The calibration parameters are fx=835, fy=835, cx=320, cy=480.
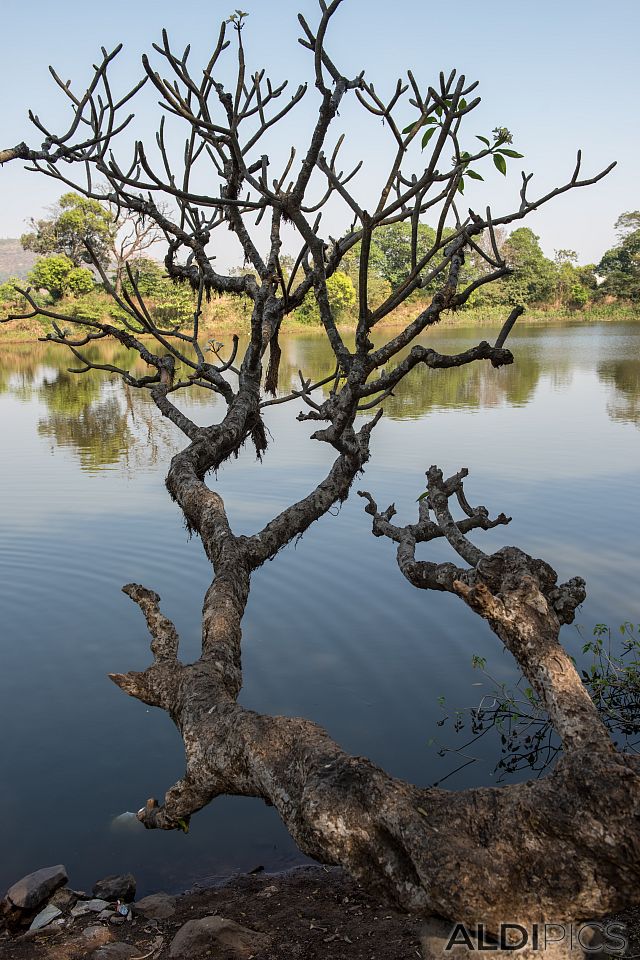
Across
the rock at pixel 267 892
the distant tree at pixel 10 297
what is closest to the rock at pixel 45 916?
the rock at pixel 267 892

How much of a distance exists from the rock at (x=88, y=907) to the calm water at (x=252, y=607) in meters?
0.39

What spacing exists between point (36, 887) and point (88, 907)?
260 mm

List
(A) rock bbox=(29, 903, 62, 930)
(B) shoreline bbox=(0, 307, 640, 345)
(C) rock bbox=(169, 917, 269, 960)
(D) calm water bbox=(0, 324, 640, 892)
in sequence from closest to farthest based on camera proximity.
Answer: (C) rock bbox=(169, 917, 269, 960) < (A) rock bbox=(29, 903, 62, 930) < (D) calm water bbox=(0, 324, 640, 892) < (B) shoreline bbox=(0, 307, 640, 345)

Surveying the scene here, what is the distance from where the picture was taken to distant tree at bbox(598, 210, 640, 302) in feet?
194

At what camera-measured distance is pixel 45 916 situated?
3.71 meters

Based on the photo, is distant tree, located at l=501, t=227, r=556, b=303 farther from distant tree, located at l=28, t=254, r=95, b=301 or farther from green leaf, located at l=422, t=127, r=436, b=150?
green leaf, located at l=422, t=127, r=436, b=150

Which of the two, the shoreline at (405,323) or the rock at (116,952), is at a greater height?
the shoreline at (405,323)

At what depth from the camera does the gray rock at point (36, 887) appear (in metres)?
3.77

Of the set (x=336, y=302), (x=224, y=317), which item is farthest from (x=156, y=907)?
(x=336, y=302)

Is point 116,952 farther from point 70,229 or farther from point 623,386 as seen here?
point 70,229

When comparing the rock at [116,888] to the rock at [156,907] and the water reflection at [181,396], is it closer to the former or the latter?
the rock at [156,907]

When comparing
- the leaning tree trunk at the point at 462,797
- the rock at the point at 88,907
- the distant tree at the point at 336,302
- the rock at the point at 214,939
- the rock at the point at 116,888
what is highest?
the distant tree at the point at 336,302

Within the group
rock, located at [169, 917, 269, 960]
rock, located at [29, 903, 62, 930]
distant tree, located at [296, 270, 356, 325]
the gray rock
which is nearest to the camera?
rock, located at [169, 917, 269, 960]

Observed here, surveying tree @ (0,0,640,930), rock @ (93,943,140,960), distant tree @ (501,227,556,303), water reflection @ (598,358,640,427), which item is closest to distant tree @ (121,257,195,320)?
distant tree @ (501,227,556,303)
